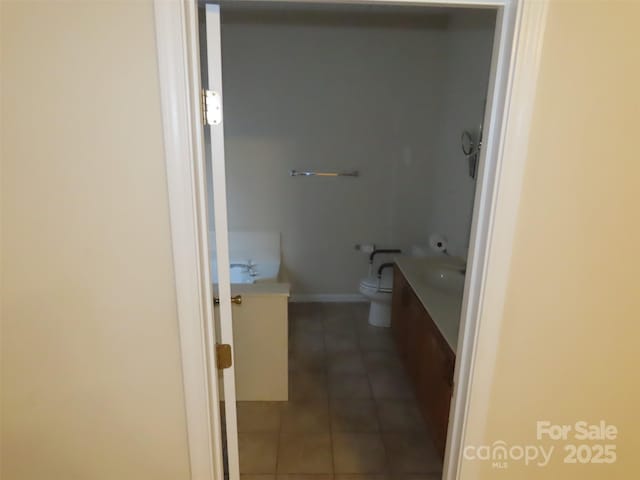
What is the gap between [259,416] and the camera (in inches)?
95.5

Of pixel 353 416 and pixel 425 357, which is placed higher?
pixel 425 357

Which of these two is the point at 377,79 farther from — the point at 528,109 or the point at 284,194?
the point at 528,109

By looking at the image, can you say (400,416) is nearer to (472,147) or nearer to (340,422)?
(340,422)

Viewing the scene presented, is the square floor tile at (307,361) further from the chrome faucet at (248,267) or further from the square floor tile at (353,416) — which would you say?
the chrome faucet at (248,267)

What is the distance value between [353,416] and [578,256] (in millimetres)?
1752

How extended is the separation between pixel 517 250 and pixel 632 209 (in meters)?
0.30

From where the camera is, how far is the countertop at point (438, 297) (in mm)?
1948

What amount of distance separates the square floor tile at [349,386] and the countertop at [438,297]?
0.75m

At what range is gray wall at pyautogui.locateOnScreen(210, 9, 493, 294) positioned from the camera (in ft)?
10.9

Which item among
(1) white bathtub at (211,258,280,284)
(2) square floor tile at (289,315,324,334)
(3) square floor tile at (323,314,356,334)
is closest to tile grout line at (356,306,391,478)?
(3) square floor tile at (323,314,356,334)

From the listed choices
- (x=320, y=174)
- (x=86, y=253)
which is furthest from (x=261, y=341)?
(x=320, y=174)

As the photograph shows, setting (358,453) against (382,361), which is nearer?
(358,453)

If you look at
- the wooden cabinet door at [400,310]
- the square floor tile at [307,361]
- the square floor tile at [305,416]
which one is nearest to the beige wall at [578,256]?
the square floor tile at [305,416]

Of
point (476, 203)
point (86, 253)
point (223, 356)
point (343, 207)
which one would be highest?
point (476, 203)
